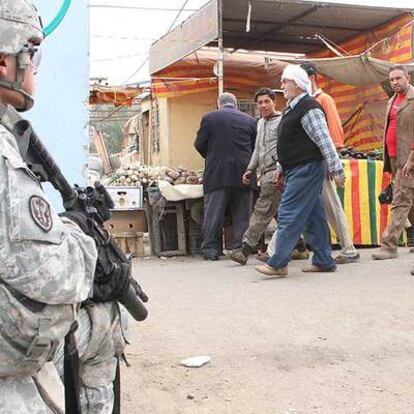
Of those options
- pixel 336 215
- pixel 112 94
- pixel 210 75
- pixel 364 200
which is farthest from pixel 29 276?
pixel 112 94

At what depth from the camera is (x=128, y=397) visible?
3.06 m

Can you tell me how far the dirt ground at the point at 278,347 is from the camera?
118 inches

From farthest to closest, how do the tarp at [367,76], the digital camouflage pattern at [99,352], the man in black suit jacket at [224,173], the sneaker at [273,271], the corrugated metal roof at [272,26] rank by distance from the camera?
the tarp at [367,76], the corrugated metal roof at [272,26], the man in black suit jacket at [224,173], the sneaker at [273,271], the digital camouflage pattern at [99,352]

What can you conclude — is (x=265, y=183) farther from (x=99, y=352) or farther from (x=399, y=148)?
(x=99, y=352)

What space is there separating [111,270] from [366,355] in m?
2.10

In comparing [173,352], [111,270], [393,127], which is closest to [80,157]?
[173,352]

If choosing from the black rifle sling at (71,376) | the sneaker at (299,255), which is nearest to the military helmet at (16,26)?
the black rifle sling at (71,376)

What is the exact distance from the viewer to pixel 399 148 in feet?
22.2

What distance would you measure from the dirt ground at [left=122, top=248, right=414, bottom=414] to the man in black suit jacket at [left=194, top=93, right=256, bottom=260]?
1.74 metres

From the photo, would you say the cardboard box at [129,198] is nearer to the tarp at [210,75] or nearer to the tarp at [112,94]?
the tarp at [210,75]

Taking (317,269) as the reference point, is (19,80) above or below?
above

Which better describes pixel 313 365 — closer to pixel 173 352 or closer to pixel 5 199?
pixel 173 352

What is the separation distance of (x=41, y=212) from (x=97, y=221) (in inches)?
31.3

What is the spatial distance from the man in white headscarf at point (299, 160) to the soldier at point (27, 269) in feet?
13.8
